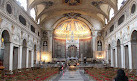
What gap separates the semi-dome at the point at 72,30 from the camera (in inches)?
1471

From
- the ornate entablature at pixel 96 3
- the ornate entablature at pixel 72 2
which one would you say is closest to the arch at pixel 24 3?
the ornate entablature at pixel 72 2

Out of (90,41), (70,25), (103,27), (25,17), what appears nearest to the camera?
(25,17)

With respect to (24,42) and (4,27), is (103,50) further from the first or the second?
(4,27)

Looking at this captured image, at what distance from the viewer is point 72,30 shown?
129 ft

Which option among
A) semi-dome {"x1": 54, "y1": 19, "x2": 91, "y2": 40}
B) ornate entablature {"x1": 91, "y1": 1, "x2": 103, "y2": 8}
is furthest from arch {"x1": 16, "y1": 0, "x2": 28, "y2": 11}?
semi-dome {"x1": 54, "y1": 19, "x2": 91, "y2": 40}

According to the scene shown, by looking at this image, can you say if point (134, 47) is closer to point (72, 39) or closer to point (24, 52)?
point (24, 52)

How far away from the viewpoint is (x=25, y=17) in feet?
74.8

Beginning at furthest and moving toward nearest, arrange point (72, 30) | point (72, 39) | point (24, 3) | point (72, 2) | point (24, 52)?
point (72, 30)
point (72, 39)
point (72, 2)
point (24, 52)
point (24, 3)

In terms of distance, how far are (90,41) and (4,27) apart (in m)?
23.6

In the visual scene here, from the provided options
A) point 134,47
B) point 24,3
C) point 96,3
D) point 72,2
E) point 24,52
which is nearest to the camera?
→ point 134,47

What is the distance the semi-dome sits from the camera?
3738cm

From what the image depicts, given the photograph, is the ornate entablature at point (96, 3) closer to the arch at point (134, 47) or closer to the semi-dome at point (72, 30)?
the semi-dome at point (72, 30)

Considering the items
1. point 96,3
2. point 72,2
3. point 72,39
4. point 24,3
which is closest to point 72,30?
point 72,39

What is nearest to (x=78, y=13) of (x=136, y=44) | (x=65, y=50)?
(x=65, y=50)
